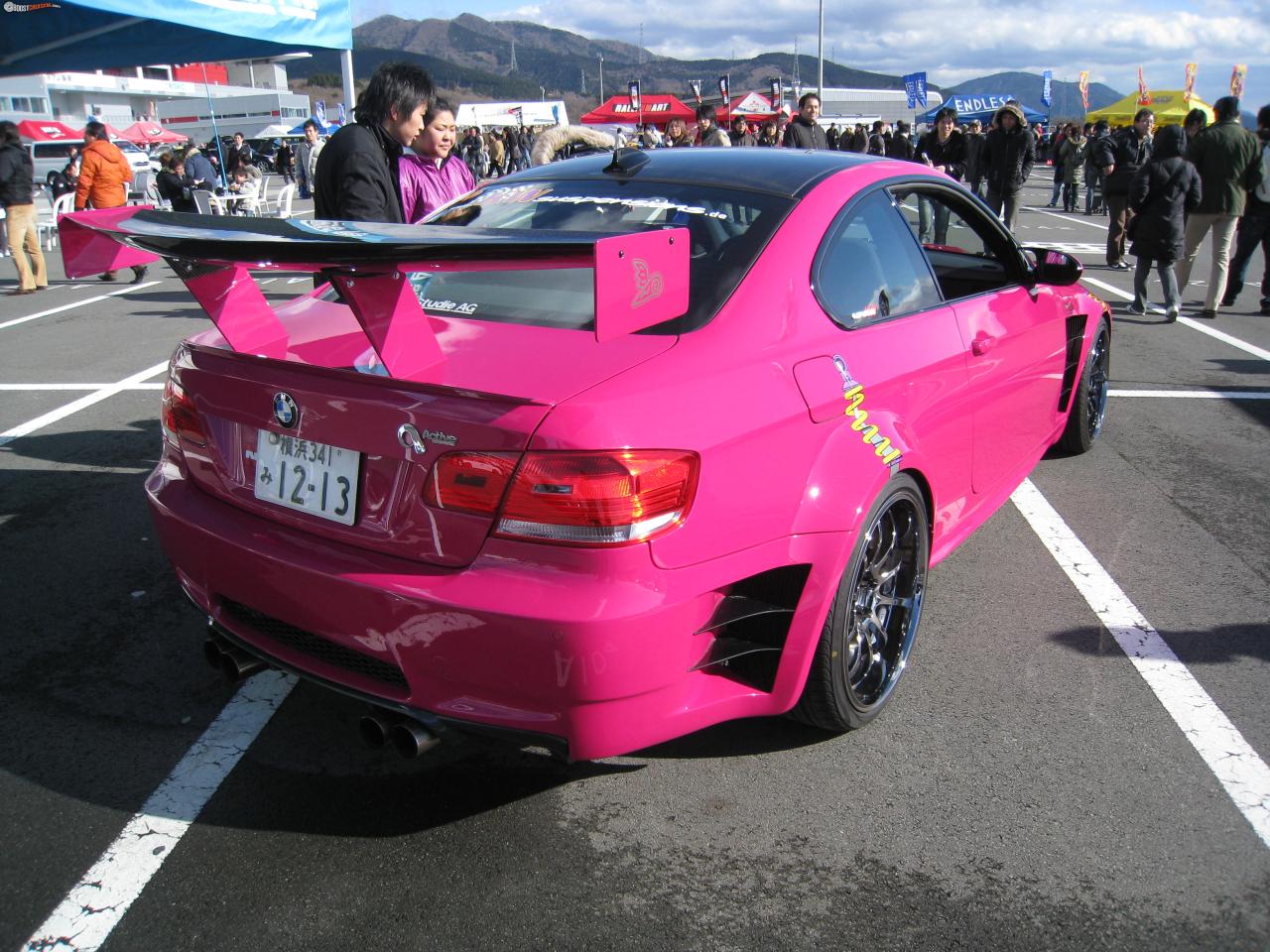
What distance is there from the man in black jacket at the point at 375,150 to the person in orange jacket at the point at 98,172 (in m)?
8.68

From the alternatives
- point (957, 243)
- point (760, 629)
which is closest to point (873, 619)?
point (760, 629)

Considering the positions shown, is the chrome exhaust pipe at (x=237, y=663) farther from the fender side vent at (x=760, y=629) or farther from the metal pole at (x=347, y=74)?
the metal pole at (x=347, y=74)

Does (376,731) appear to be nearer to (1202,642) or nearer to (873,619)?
(873,619)

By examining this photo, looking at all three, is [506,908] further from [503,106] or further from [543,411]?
[503,106]

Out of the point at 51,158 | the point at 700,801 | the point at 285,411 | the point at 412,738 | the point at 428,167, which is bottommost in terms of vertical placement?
the point at 700,801

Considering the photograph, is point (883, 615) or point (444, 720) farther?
point (883, 615)

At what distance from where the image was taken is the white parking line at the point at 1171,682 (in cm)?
257

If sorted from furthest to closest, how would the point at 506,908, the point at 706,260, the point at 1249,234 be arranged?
1. the point at 1249,234
2. the point at 706,260
3. the point at 506,908

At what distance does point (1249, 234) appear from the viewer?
9.52 metres

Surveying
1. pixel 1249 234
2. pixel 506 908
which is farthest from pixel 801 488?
pixel 1249 234

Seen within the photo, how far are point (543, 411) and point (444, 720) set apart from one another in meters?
0.71

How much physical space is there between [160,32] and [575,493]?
8214mm

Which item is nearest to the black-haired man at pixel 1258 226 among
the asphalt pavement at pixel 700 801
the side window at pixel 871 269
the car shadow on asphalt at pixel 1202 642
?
the asphalt pavement at pixel 700 801

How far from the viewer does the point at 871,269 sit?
2.96 meters
